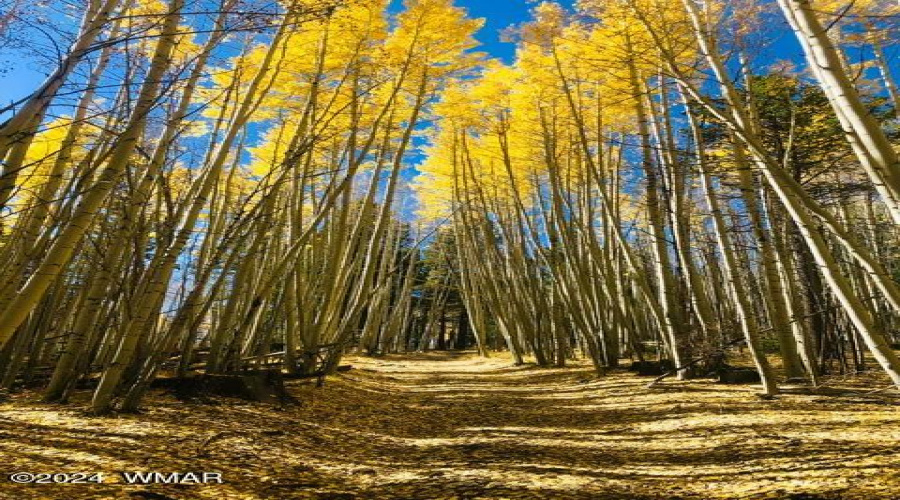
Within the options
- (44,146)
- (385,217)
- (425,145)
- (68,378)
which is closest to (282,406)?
(68,378)

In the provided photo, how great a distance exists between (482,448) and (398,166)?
4.44 meters

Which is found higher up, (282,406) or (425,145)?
(425,145)

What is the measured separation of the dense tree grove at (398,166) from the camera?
2.87 m

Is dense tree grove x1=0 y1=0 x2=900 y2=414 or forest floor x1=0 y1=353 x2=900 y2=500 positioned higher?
dense tree grove x1=0 y1=0 x2=900 y2=414

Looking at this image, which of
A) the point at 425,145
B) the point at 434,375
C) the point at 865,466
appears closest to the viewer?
the point at 865,466

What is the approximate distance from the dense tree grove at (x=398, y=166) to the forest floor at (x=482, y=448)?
584 mm

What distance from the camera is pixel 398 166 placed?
707cm

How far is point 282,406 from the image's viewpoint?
4.89 metres

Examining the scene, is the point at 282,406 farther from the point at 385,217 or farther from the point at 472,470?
the point at 385,217

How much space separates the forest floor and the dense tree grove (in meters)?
0.58

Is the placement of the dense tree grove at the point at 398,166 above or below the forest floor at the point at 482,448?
above

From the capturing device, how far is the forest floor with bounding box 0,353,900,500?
8.07ft

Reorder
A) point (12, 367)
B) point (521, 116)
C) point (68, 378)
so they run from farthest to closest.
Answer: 1. point (521, 116)
2. point (12, 367)
3. point (68, 378)

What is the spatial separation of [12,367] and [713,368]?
830cm
